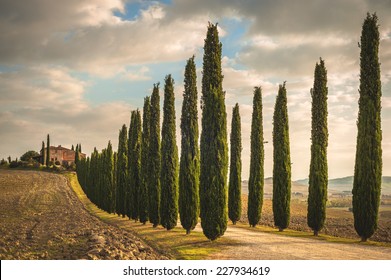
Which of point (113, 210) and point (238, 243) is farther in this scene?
point (113, 210)

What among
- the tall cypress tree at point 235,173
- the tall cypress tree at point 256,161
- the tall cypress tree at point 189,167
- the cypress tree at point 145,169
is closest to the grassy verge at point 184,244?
the tall cypress tree at point 189,167

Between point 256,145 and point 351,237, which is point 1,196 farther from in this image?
point 351,237

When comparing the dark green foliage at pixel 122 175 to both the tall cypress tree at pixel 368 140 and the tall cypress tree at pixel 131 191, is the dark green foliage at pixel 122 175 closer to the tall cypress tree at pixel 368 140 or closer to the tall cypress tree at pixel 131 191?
the tall cypress tree at pixel 131 191

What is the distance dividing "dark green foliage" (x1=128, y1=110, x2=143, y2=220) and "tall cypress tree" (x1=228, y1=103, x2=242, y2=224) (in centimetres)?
871

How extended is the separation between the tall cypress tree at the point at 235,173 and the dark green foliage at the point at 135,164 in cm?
871

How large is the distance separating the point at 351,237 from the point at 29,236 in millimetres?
19820

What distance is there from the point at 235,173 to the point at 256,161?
13.4 feet

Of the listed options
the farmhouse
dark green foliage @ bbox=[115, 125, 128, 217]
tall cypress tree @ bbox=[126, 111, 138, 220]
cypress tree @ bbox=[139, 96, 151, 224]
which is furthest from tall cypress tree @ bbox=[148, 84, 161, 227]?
the farmhouse

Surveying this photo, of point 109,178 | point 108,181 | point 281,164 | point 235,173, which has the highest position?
point 281,164

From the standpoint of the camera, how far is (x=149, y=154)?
97.7ft

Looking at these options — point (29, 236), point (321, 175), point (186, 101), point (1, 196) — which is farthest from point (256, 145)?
point (1, 196)

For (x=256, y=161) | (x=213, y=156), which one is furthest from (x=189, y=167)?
(x=256, y=161)

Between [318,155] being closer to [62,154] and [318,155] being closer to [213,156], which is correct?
[213,156]

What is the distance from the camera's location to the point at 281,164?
28.2 metres
